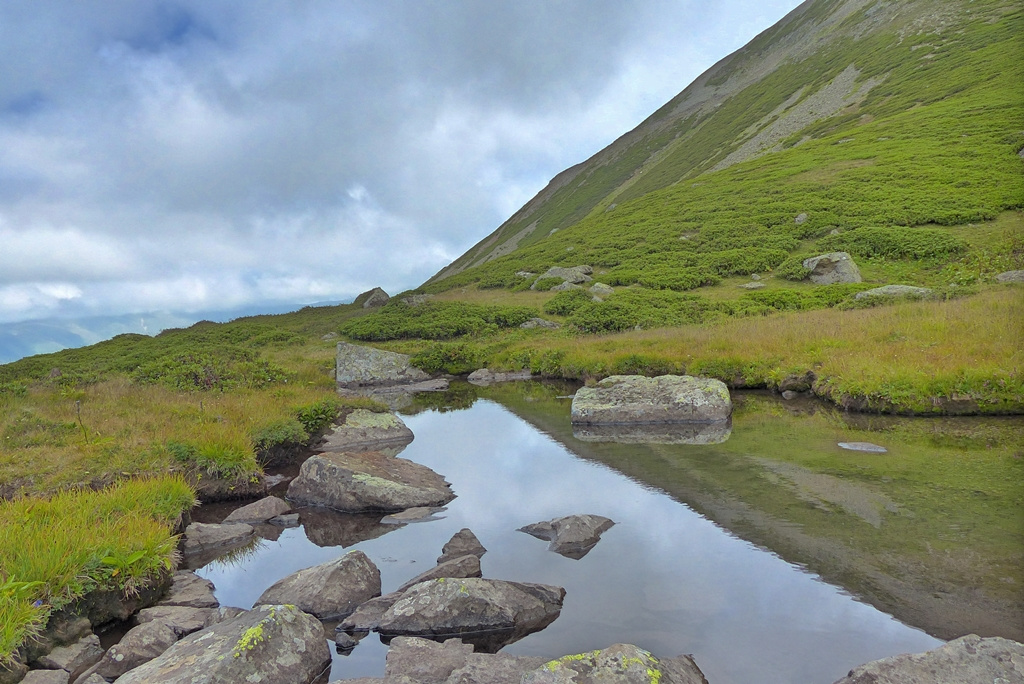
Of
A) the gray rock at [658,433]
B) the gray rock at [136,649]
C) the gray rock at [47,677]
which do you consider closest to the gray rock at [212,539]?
the gray rock at [136,649]

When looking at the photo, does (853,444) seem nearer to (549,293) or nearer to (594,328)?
(594,328)

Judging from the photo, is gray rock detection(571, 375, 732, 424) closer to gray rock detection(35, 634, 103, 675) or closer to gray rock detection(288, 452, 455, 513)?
Result: gray rock detection(288, 452, 455, 513)

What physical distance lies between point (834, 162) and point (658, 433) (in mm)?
60010

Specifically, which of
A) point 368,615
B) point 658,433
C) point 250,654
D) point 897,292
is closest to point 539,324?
point 897,292

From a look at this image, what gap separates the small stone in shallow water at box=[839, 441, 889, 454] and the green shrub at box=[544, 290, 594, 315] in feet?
102

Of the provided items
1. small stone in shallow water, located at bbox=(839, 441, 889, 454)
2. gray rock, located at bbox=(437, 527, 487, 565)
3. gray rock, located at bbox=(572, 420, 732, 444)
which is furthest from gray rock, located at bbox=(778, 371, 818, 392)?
gray rock, located at bbox=(437, 527, 487, 565)

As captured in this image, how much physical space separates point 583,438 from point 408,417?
9.30 meters

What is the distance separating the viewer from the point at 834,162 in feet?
210

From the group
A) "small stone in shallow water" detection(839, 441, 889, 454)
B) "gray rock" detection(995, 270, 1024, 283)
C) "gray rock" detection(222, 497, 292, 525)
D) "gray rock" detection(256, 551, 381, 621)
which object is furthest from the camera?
"gray rock" detection(995, 270, 1024, 283)

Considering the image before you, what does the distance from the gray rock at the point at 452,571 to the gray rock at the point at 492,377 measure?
23.4 meters

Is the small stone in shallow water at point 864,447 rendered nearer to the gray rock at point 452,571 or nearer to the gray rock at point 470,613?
the gray rock at point 470,613

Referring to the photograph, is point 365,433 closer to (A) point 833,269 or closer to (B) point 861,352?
(B) point 861,352

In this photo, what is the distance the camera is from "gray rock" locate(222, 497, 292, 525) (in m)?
12.7

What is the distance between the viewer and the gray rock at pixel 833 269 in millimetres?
41312
